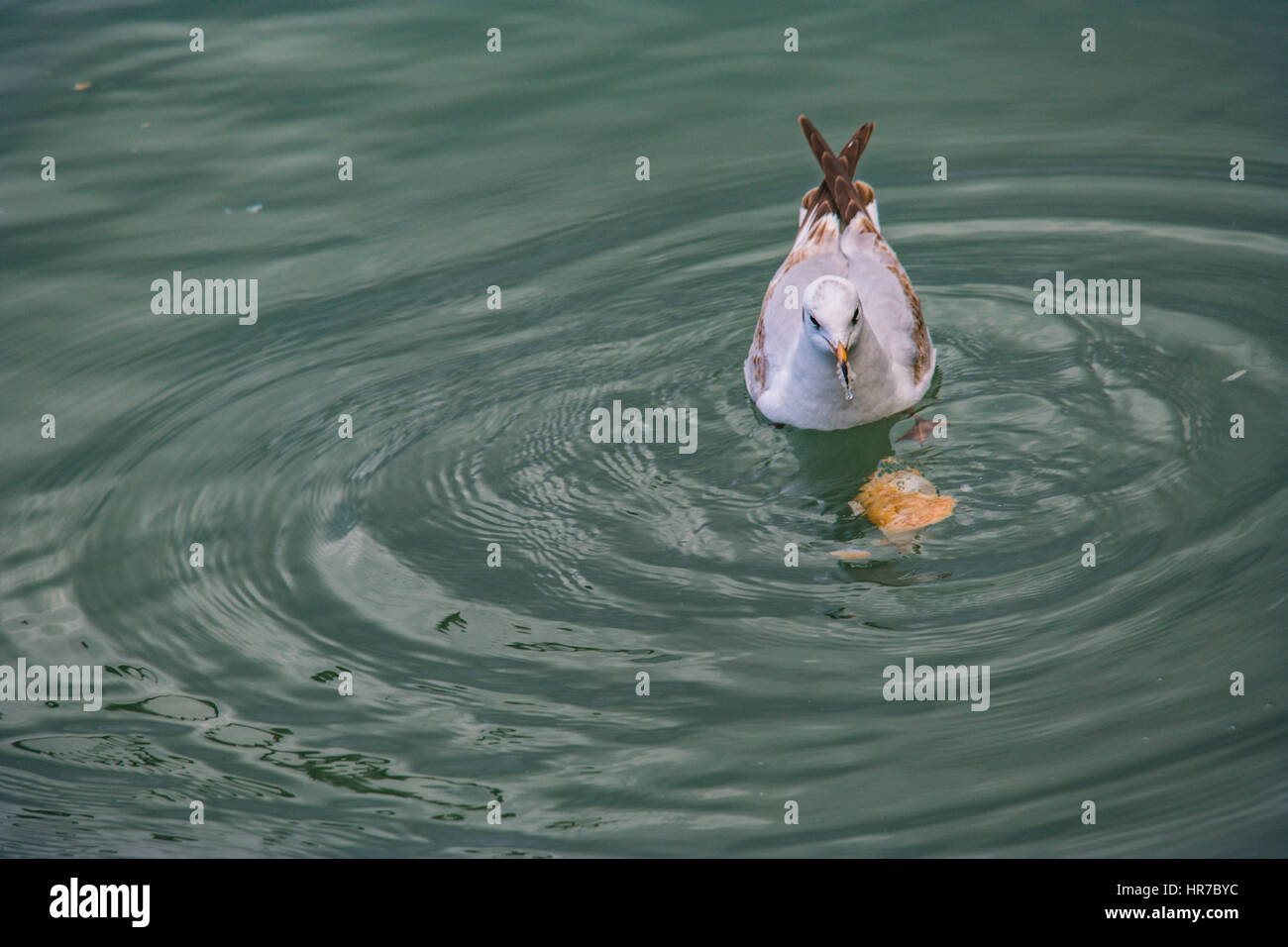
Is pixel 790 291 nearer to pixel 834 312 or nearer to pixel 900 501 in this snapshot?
pixel 834 312

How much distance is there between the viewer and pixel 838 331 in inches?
260

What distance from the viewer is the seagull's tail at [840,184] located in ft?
25.6

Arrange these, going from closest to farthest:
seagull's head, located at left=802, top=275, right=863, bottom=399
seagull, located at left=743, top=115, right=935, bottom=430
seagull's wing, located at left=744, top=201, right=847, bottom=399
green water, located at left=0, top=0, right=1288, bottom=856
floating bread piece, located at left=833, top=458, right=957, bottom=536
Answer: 1. green water, located at left=0, top=0, right=1288, bottom=856
2. floating bread piece, located at left=833, top=458, right=957, bottom=536
3. seagull's head, located at left=802, top=275, right=863, bottom=399
4. seagull, located at left=743, top=115, right=935, bottom=430
5. seagull's wing, located at left=744, top=201, right=847, bottom=399

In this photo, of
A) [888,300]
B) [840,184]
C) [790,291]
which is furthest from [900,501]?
[840,184]

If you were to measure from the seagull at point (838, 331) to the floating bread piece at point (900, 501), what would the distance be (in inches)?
17.9

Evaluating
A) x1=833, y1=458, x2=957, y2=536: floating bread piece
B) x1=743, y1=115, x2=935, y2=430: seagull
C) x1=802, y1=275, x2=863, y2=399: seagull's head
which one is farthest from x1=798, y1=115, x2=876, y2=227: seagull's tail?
x1=833, y1=458, x2=957, y2=536: floating bread piece

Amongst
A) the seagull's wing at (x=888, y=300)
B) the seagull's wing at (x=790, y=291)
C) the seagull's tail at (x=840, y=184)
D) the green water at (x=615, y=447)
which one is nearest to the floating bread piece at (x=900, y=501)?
the green water at (x=615, y=447)

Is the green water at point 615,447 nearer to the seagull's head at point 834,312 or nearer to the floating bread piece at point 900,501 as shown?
the floating bread piece at point 900,501

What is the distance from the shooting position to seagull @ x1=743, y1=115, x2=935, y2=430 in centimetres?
670

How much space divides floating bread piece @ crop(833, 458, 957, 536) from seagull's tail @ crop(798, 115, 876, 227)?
5.68 feet

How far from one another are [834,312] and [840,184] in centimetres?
151

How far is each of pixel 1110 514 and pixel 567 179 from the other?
502cm

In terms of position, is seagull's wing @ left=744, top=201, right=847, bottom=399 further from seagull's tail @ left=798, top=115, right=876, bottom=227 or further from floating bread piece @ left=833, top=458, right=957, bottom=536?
floating bread piece @ left=833, top=458, right=957, bottom=536

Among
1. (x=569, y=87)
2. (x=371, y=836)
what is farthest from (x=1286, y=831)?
(x=569, y=87)
